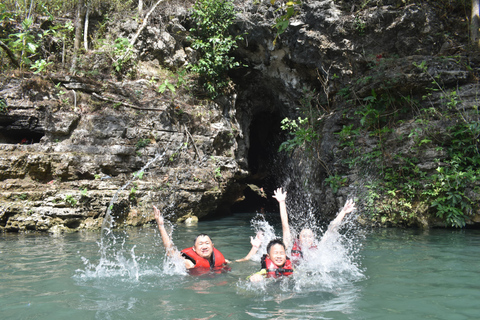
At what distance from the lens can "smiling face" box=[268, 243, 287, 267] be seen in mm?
4328

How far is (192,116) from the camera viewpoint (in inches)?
456

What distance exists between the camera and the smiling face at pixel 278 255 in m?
4.33

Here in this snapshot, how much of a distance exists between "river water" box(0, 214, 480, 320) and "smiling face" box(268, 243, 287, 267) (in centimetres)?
26

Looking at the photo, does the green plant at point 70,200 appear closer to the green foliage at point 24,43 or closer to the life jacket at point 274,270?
the green foliage at point 24,43

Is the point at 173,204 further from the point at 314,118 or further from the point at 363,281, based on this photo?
the point at 363,281

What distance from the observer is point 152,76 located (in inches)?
476

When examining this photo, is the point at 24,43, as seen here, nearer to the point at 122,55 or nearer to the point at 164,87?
the point at 122,55

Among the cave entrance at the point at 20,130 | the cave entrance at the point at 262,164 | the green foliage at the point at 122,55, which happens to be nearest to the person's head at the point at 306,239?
the cave entrance at the point at 20,130

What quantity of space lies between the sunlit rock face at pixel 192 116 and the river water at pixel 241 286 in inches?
114

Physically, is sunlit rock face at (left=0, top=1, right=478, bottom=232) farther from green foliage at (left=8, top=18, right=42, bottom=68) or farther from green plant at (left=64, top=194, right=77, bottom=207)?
green foliage at (left=8, top=18, right=42, bottom=68)

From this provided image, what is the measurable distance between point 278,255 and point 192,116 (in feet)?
26.7

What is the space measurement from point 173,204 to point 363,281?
23.5ft

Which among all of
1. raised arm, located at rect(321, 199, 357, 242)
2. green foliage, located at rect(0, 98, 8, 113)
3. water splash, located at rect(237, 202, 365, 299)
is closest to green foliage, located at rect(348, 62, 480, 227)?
water splash, located at rect(237, 202, 365, 299)

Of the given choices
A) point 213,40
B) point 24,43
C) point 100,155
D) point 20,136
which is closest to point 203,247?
point 100,155
